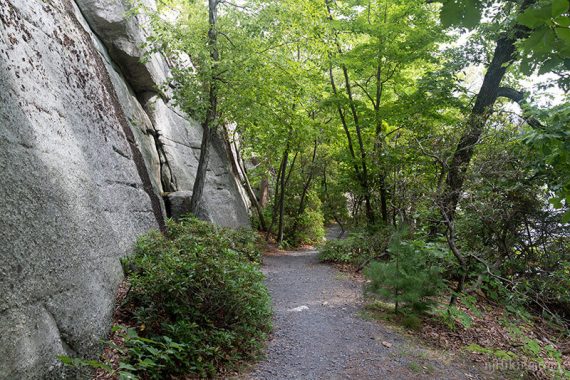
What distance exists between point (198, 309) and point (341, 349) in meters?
2.00

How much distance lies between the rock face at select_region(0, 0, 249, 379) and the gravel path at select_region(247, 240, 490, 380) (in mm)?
2028

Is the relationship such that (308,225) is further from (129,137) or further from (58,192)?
(58,192)

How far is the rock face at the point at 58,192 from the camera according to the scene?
9.70 feet

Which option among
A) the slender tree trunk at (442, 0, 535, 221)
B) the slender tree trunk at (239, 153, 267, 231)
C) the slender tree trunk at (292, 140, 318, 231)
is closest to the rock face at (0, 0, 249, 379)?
the slender tree trunk at (442, 0, 535, 221)

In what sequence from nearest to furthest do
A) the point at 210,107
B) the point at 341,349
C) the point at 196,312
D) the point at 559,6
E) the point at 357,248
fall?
the point at 559,6
the point at 196,312
the point at 341,349
the point at 210,107
the point at 357,248

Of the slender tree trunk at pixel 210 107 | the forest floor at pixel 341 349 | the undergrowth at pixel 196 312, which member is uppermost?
the slender tree trunk at pixel 210 107

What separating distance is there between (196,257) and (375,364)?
2625 millimetres

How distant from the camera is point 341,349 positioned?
4.77 metres

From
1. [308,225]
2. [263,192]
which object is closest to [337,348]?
[308,225]

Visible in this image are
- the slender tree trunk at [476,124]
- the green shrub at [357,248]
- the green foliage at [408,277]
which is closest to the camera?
the green foliage at [408,277]

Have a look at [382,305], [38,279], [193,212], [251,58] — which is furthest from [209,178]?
[38,279]


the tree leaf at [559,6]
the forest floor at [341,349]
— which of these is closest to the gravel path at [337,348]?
the forest floor at [341,349]

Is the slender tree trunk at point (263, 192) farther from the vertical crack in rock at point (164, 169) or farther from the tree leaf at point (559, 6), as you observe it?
the tree leaf at point (559, 6)

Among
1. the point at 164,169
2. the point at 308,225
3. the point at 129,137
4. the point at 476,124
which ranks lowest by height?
the point at 308,225
